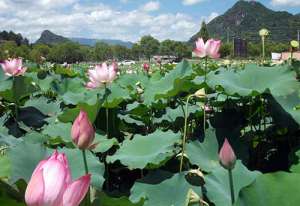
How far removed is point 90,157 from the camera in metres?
1.58

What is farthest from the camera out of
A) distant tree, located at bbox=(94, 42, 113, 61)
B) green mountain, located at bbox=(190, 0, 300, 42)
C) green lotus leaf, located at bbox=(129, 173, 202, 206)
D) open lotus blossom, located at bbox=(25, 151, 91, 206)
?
green mountain, located at bbox=(190, 0, 300, 42)

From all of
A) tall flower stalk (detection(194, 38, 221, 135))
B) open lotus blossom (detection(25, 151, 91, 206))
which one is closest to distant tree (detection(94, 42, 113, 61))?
tall flower stalk (detection(194, 38, 221, 135))

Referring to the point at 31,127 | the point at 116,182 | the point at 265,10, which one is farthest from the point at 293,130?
the point at 265,10

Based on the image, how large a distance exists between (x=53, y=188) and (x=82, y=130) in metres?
0.43

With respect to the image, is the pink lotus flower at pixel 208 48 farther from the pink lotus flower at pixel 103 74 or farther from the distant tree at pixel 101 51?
the distant tree at pixel 101 51

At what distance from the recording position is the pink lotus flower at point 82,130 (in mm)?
930

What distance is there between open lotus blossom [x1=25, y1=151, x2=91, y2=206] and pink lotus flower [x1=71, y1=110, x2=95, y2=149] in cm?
41

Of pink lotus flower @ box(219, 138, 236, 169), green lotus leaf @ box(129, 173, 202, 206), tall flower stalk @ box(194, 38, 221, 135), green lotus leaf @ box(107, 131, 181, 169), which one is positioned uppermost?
tall flower stalk @ box(194, 38, 221, 135)

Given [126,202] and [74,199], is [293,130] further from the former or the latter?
[74,199]

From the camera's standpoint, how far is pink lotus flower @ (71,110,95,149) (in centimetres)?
93

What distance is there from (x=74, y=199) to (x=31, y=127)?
2222 mm

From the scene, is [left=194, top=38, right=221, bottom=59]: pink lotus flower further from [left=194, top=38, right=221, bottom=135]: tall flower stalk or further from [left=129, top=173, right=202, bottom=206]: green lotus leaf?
[left=129, top=173, right=202, bottom=206]: green lotus leaf

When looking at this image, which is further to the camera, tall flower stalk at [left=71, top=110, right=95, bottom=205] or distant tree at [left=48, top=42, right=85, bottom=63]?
distant tree at [left=48, top=42, right=85, bottom=63]

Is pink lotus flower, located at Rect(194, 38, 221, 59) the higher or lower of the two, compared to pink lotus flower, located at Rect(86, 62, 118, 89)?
higher
